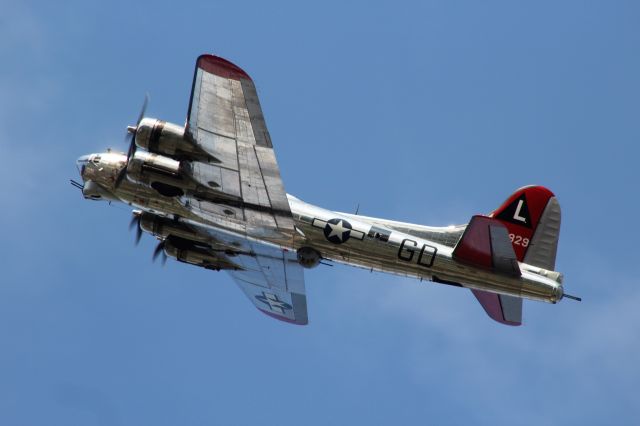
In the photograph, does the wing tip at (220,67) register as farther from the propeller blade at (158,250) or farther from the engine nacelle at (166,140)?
the propeller blade at (158,250)

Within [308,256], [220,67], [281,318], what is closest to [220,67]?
[220,67]

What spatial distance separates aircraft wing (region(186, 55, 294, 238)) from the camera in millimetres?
28297

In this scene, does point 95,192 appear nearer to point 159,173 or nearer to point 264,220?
point 159,173

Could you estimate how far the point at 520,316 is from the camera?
33875 millimetres

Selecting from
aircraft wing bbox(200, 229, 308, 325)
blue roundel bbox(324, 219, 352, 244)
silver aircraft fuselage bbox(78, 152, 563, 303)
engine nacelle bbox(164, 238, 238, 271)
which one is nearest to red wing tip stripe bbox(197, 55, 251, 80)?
silver aircraft fuselage bbox(78, 152, 563, 303)

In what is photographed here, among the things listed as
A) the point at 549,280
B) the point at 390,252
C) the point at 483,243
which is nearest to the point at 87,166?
the point at 390,252

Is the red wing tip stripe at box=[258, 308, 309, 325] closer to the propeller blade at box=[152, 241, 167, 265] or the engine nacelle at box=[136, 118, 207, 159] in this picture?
the propeller blade at box=[152, 241, 167, 265]

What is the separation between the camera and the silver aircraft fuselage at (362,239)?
105ft

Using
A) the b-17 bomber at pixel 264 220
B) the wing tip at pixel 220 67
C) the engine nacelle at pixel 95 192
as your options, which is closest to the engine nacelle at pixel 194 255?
the b-17 bomber at pixel 264 220

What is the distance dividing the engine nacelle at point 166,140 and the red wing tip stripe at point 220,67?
3.38m

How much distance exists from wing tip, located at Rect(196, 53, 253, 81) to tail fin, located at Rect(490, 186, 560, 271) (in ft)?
37.0

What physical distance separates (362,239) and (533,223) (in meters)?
6.02

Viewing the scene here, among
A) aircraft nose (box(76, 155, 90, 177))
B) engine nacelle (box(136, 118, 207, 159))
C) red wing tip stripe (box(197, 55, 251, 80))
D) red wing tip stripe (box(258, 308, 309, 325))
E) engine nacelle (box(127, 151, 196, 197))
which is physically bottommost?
red wing tip stripe (box(258, 308, 309, 325))

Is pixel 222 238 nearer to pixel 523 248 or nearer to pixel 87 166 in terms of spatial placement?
pixel 87 166
